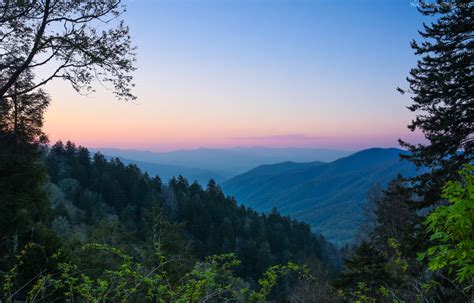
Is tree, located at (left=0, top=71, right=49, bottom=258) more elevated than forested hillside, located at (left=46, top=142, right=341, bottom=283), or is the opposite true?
tree, located at (left=0, top=71, right=49, bottom=258)

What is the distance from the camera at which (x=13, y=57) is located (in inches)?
336

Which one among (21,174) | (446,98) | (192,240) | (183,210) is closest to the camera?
(446,98)

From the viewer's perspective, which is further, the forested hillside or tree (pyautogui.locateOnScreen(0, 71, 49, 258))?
the forested hillside

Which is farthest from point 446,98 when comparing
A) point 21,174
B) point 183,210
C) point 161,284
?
point 183,210

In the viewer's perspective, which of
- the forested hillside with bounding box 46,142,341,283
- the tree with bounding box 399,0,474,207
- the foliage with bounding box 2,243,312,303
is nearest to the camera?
the foliage with bounding box 2,243,312,303

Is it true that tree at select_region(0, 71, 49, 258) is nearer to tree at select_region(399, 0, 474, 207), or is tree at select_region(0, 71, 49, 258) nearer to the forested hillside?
tree at select_region(399, 0, 474, 207)

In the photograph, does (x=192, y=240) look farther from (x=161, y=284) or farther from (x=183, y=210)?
(x=183, y=210)

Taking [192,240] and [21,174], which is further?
[192,240]

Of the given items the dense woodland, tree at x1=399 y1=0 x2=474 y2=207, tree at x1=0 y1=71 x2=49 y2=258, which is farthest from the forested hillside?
tree at x1=399 y1=0 x2=474 y2=207

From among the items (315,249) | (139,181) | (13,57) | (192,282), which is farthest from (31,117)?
(315,249)

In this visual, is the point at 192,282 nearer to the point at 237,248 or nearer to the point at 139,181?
the point at 237,248

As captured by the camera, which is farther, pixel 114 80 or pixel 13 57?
pixel 114 80

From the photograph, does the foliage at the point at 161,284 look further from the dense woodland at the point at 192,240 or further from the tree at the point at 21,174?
the tree at the point at 21,174

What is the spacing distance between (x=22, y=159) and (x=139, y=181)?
57.7 meters
